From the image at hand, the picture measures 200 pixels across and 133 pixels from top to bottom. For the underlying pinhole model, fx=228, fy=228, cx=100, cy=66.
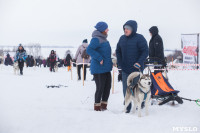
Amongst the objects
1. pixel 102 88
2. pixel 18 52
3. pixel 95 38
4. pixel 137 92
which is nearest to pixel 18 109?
pixel 102 88

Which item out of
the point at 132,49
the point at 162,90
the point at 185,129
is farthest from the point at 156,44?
the point at 185,129

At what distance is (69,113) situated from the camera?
415 cm

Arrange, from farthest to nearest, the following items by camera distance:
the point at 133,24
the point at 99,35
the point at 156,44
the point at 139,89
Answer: the point at 156,44 → the point at 99,35 → the point at 133,24 → the point at 139,89

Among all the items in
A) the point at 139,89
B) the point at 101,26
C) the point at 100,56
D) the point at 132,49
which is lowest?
the point at 139,89

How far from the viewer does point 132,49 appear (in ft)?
13.9

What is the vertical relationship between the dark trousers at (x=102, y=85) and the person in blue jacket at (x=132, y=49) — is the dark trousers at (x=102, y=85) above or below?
below

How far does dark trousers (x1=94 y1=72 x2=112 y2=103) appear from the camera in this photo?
4.43 m

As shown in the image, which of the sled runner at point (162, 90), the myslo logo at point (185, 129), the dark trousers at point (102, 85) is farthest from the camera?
the sled runner at point (162, 90)

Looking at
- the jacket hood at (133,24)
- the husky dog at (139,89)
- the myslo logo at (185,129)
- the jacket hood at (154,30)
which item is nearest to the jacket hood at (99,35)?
the jacket hood at (133,24)

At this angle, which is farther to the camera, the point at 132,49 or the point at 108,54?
the point at 108,54

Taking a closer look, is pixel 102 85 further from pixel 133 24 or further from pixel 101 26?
pixel 133 24

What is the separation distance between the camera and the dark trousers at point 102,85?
4426 mm

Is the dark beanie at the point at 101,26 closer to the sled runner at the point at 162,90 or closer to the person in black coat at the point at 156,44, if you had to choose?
the sled runner at the point at 162,90

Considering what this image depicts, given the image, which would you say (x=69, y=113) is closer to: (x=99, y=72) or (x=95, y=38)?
(x=99, y=72)
